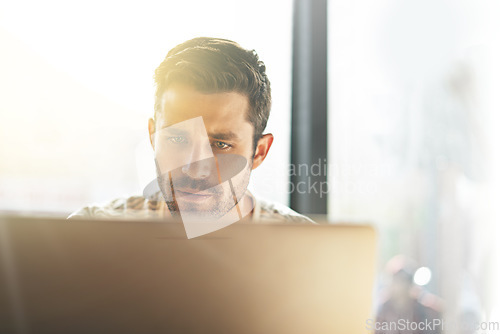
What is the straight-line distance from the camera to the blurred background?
78.0 inches

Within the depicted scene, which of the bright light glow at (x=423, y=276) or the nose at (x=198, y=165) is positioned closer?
the nose at (x=198, y=165)

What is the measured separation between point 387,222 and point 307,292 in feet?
4.87

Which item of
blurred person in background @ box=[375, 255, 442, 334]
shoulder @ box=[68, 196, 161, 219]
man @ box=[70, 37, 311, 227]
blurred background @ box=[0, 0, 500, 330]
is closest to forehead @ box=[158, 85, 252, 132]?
man @ box=[70, 37, 311, 227]

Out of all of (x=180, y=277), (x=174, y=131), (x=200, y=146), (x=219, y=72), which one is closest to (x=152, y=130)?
(x=174, y=131)

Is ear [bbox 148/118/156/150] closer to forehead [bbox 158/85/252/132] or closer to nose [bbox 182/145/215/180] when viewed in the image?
forehead [bbox 158/85/252/132]

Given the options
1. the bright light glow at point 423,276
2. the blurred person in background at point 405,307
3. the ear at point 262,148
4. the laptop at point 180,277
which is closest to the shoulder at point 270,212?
the ear at point 262,148

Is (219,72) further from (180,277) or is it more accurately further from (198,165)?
(180,277)

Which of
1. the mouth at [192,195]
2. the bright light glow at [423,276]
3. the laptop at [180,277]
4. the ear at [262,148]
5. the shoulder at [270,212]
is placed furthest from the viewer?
the bright light glow at [423,276]

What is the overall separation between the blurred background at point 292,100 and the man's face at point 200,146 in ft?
1.42

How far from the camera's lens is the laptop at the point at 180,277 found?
62 centimetres

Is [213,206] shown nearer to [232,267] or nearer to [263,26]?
[232,267]

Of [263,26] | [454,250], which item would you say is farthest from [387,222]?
[263,26]

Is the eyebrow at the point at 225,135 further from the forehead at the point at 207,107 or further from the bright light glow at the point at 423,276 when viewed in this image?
the bright light glow at the point at 423,276

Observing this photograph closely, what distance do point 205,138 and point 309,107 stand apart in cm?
70
